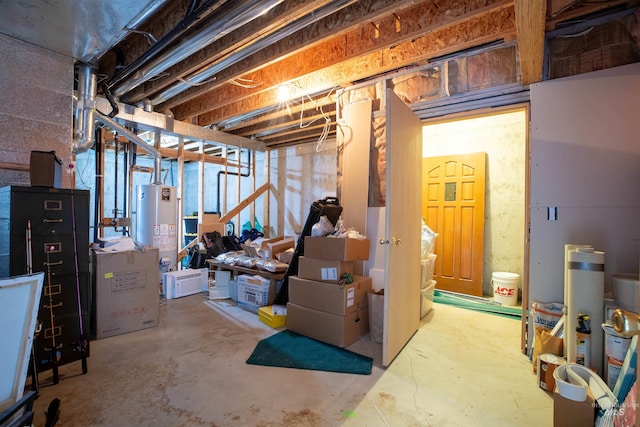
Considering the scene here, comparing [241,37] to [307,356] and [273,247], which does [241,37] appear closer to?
[273,247]

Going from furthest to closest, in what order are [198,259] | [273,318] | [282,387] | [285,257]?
[198,259] → [285,257] → [273,318] → [282,387]

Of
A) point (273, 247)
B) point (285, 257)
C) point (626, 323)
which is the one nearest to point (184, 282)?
point (273, 247)

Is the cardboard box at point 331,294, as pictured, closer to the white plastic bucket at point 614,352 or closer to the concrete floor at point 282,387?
the concrete floor at point 282,387

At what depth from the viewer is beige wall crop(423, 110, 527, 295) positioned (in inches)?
161

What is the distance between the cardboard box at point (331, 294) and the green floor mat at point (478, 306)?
65.2 inches

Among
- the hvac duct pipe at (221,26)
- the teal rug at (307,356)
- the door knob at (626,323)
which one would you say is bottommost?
the teal rug at (307,356)

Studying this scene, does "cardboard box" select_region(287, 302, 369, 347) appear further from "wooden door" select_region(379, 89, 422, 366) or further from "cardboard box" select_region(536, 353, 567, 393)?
"cardboard box" select_region(536, 353, 567, 393)

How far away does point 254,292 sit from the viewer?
3.52 m

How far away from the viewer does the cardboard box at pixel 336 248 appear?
104 inches

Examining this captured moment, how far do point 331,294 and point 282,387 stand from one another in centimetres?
86

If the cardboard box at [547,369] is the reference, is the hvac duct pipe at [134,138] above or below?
above

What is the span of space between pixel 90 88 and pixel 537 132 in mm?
4224

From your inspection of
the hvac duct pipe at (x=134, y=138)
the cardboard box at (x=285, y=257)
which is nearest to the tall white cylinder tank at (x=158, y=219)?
the hvac duct pipe at (x=134, y=138)

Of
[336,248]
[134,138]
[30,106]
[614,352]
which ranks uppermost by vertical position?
[134,138]
